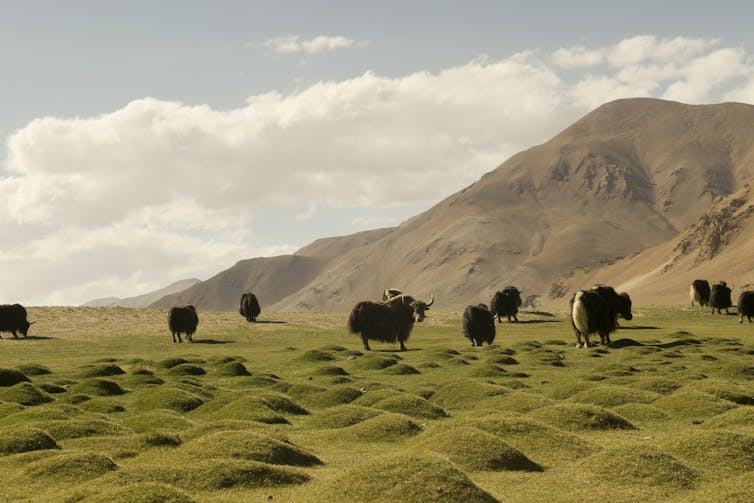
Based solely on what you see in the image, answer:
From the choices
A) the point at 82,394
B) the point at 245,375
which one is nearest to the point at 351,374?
the point at 245,375

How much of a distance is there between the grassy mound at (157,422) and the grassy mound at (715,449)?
13368mm

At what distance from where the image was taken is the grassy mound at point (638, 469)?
15078 mm

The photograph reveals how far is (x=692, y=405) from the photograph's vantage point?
23.6 m

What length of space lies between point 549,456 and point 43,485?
11.1m

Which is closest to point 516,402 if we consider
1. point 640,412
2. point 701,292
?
point 640,412

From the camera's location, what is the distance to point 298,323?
66.4 m

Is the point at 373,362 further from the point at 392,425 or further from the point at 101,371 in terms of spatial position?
the point at 392,425

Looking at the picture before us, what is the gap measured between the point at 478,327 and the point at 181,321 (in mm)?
21413

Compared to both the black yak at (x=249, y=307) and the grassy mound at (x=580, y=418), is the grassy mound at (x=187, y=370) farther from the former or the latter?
the black yak at (x=249, y=307)

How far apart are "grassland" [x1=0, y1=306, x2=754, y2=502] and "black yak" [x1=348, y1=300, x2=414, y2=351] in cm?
113

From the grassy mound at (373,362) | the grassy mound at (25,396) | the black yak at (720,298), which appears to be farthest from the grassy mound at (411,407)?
the black yak at (720,298)

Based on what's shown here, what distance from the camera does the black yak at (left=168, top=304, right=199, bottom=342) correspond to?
2141 inches

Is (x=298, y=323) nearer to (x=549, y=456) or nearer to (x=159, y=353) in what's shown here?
(x=159, y=353)

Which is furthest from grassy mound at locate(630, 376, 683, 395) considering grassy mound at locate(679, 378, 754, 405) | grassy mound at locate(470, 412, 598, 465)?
grassy mound at locate(470, 412, 598, 465)
